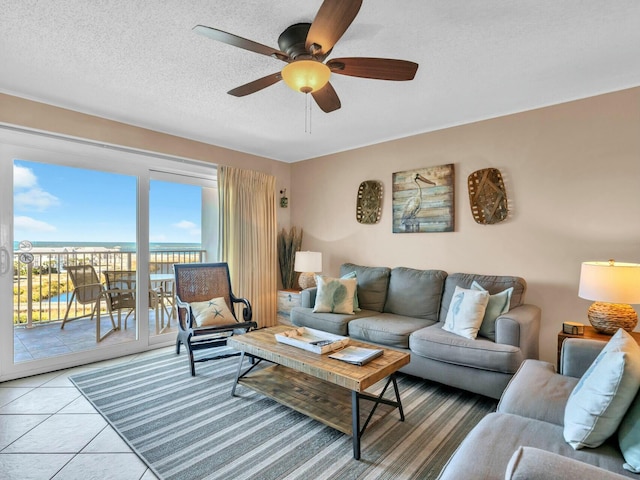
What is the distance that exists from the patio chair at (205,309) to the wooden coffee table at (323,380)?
62 centimetres

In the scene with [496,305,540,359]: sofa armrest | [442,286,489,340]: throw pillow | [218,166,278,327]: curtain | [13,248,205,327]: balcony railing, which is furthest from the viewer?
[218,166,278,327]: curtain

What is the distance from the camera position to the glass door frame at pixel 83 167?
2.89 meters

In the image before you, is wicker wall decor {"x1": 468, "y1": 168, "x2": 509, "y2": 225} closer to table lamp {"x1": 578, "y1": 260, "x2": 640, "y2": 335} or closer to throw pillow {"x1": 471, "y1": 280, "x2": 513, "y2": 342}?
throw pillow {"x1": 471, "y1": 280, "x2": 513, "y2": 342}

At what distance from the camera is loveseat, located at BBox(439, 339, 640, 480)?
0.90 meters

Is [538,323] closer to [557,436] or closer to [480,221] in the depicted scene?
[480,221]

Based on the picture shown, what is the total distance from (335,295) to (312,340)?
3.73 feet

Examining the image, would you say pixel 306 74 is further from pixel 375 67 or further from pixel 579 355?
pixel 579 355

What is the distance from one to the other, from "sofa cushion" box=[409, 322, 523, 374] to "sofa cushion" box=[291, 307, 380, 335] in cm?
71

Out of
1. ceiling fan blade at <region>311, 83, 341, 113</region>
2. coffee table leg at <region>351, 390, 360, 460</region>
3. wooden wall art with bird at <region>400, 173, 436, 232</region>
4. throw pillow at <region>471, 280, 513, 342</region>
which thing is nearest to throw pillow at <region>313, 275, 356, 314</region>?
wooden wall art with bird at <region>400, 173, 436, 232</region>

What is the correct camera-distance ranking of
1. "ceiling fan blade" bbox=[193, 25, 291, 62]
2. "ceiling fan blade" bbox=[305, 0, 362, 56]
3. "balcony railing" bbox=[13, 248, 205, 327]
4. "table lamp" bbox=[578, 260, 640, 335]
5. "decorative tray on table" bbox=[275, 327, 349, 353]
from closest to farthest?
"ceiling fan blade" bbox=[305, 0, 362, 56]
"ceiling fan blade" bbox=[193, 25, 291, 62]
"table lamp" bbox=[578, 260, 640, 335]
"decorative tray on table" bbox=[275, 327, 349, 353]
"balcony railing" bbox=[13, 248, 205, 327]

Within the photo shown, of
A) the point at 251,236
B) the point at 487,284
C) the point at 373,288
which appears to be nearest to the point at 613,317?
the point at 487,284

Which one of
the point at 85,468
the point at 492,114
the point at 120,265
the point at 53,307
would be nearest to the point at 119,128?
the point at 120,265

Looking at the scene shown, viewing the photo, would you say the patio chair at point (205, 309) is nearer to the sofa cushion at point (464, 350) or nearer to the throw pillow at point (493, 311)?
the sofa cushion at point (464, 350)

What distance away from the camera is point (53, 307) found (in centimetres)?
328
